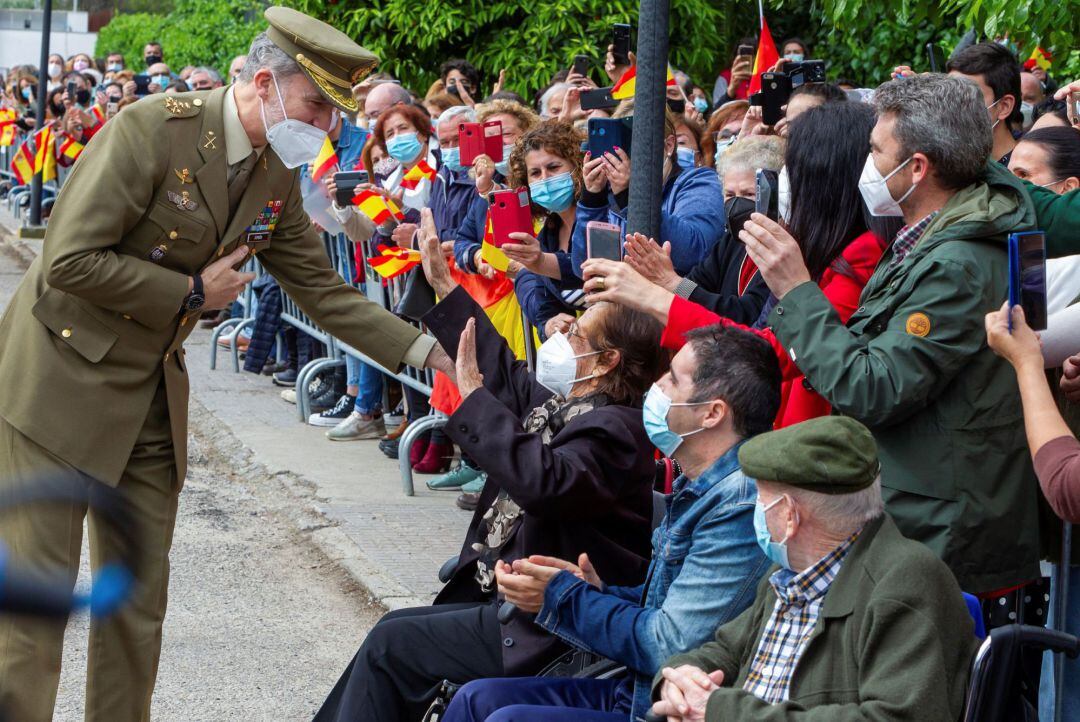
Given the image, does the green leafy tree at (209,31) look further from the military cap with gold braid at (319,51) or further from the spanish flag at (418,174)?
the military cap with gold braid at (319,51)

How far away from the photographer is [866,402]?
129 inches

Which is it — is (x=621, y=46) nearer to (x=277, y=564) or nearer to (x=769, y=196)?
(x=277, y=564)

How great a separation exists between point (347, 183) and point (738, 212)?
11.1 feet

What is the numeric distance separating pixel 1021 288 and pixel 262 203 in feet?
7.43

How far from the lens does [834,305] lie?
3.81 meters

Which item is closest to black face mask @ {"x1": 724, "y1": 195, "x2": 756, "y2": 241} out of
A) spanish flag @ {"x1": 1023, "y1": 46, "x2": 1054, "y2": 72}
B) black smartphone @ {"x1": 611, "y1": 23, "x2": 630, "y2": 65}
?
black smartphone @ {"x1": 611, "y1": 23, "x2": 630, "y2": 65}

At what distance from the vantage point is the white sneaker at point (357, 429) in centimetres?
866

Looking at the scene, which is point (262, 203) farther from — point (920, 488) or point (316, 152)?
point (920, 488)

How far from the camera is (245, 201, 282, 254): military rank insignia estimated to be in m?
4.34

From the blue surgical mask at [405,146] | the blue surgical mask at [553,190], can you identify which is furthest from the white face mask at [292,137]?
the blue surgical mask at [405,146]

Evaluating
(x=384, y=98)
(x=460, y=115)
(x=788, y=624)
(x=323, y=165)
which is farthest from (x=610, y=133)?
(x=384, y=98)

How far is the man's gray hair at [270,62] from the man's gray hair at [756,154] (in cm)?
186

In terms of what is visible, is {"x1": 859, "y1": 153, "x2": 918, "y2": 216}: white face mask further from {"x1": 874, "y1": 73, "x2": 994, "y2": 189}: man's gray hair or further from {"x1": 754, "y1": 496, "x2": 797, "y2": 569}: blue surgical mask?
{"x1": 754, "y1": 496, "x2": 797, "y2": 569}: blue surgical mask

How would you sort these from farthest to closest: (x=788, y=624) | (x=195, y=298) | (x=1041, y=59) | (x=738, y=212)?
(x=1041, y=59) → (x=738, y=212) → (x=195, y=298) → (x=788, y=624)
